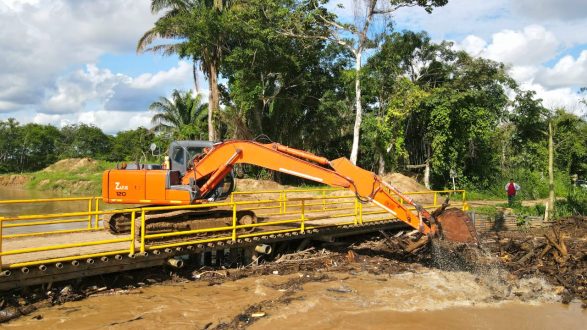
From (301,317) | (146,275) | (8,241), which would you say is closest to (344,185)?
(301,317)

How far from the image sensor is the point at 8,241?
10602 millimetres

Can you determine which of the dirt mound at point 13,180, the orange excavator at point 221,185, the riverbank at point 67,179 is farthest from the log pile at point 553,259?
the dirt mound at point 13,180

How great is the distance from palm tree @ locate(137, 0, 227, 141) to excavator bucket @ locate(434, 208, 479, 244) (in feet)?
68.1

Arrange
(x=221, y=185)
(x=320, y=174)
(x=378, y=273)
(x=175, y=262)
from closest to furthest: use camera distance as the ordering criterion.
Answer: (x=175, y=262) < (x=320, y=174) < (x=378, y=273) < (x=221, y=185)

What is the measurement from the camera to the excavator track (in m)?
10.0

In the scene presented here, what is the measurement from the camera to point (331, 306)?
29.9 ft

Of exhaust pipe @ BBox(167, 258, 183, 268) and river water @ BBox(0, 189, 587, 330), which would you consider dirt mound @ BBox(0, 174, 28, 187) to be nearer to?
exhaust pipe @ BBox(167, 258, 183, 268)

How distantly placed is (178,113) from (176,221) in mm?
32225

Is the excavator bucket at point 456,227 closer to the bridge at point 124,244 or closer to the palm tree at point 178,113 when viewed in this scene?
the bridge at point 124,244

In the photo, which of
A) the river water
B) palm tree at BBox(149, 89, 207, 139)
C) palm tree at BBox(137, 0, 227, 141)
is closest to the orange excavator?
the river water

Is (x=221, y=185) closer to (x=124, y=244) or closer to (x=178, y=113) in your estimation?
(x=124, y=244)

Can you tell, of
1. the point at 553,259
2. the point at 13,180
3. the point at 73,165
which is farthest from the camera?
the point at 13,180

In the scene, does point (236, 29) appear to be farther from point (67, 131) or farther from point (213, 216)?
point (67, 131)

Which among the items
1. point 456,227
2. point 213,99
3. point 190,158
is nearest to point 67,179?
point 213,99
